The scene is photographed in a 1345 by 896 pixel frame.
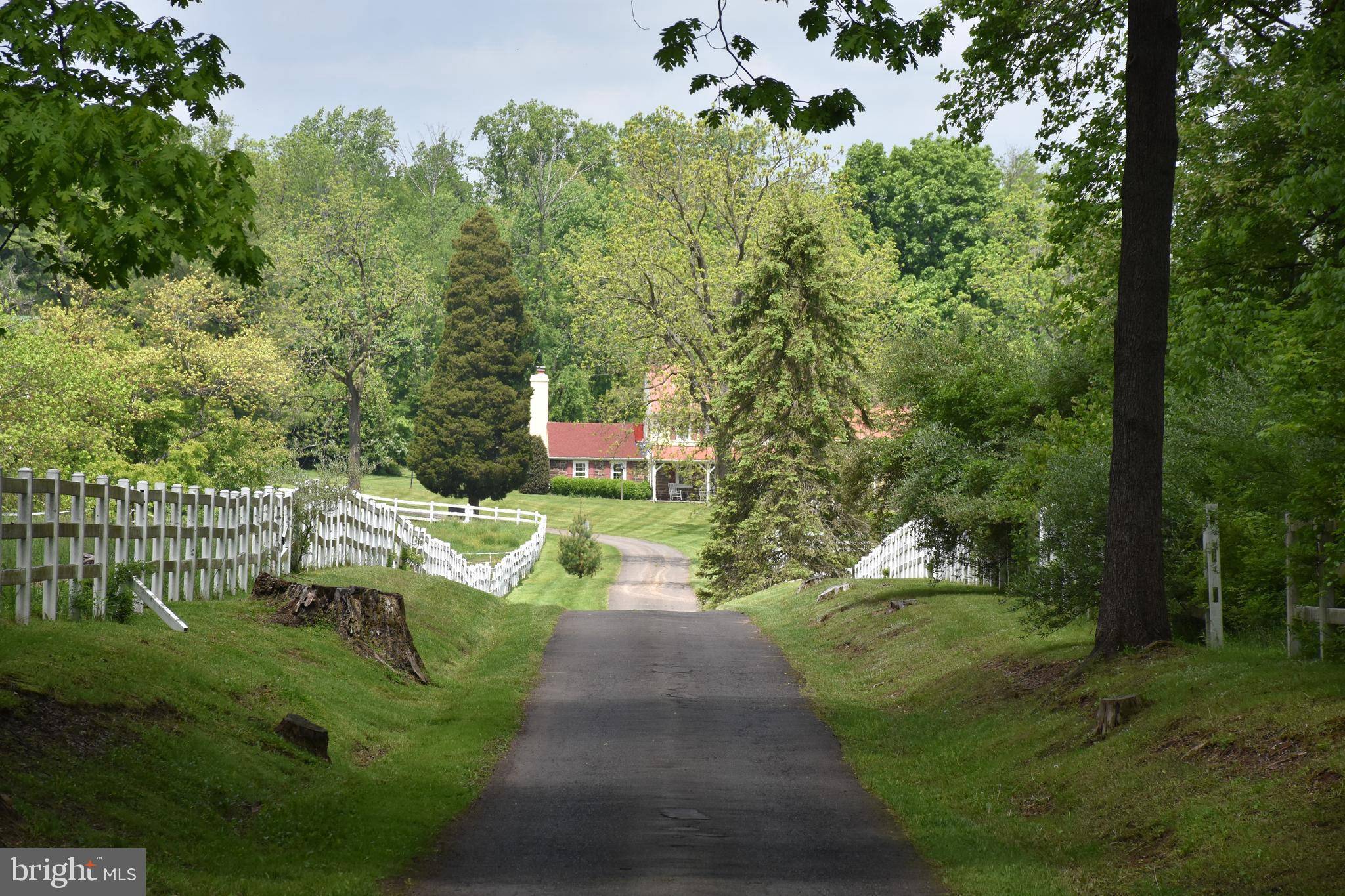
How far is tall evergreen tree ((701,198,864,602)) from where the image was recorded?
37.5 meters

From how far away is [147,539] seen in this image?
51.0 ft

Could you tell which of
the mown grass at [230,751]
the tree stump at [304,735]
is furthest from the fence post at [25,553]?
the tree stump at [304,735]

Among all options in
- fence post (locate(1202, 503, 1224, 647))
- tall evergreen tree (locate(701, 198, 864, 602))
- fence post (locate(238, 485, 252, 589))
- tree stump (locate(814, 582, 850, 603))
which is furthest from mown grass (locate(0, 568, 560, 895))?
tall evergreen tree (locate(701, 198, 864, 602))

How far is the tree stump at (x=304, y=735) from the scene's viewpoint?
1206 centimetres

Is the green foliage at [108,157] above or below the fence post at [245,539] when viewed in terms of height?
above

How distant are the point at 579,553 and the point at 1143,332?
122 feet

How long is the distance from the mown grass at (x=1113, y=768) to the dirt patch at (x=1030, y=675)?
32mm

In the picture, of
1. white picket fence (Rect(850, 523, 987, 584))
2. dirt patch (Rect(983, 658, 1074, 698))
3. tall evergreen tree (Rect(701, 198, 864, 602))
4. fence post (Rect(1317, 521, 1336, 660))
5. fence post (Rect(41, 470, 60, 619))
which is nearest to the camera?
fence post (Rect(1317, 521, 1336, 660))

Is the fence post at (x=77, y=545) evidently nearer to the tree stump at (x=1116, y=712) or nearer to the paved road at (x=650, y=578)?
the tree stump at (x=1116, y=712)

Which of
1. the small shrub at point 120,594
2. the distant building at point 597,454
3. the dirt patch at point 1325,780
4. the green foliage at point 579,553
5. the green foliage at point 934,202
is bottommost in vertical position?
the green foliage at point 579,553

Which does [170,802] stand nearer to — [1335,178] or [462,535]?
[1335,178]

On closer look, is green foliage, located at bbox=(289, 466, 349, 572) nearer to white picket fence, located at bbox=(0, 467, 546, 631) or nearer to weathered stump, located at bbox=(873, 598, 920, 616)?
white picket fence, located at bbox=(0, 467, 546, 631)
